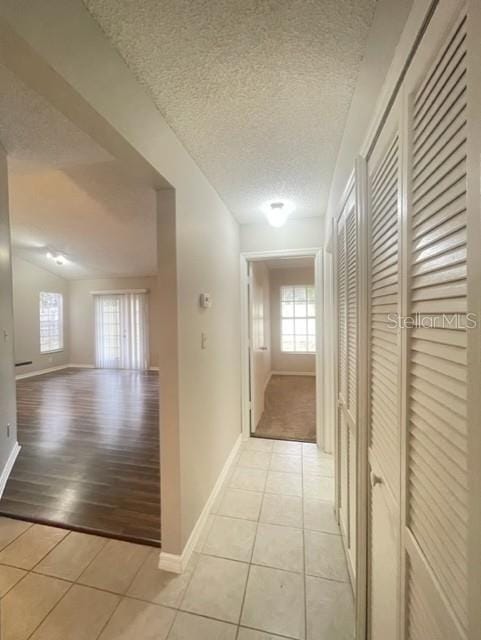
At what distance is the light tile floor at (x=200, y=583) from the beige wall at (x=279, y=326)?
4.50 meters

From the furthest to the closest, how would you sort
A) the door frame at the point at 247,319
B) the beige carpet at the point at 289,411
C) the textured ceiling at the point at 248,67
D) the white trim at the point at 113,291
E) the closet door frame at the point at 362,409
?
1. the white trim at the point at 113,291
2. the beige carpet at the point at 289,411
3. the door frame at the point at 247,319
4. the closet door frame at the point at 362,409
5. the textured ceiling at the point at 248,67

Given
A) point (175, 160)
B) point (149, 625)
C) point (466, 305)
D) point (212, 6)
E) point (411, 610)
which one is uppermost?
point (212, 6)

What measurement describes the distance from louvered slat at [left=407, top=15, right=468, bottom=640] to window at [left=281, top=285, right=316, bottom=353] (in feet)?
19.4

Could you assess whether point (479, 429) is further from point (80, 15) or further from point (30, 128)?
point (30, 128)

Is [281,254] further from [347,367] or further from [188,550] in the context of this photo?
[188,550]

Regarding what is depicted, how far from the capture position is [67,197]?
10.7 feet

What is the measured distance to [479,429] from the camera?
0.40 meters

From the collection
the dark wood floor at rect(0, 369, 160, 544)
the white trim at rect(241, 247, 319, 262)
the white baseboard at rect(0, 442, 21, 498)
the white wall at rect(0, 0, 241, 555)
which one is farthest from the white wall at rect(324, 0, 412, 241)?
the white baseboard at rect(0, 442, 21, 498)

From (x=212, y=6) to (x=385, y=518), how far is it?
175cm

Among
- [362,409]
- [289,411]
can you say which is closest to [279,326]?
[289,411]

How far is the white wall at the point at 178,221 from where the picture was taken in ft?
2.68

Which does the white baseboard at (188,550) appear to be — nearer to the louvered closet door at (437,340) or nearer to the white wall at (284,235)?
the louvered closet door at (437,340)

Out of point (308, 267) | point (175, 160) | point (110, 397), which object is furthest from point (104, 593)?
point (308, 267)

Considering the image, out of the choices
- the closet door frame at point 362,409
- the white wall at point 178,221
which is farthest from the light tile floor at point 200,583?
the closet door frame at point 362,409
